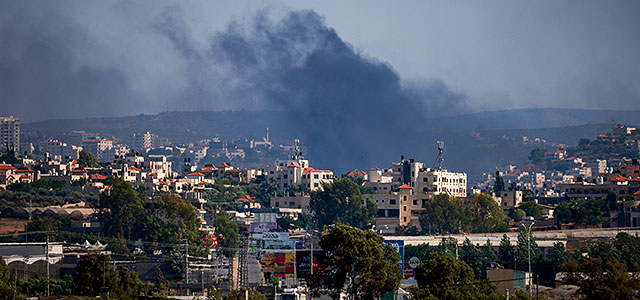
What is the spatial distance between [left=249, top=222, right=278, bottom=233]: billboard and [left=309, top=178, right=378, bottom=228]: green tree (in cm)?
537

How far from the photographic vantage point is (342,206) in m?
122

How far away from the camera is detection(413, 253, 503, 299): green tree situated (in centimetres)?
5641

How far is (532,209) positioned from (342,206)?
18.5m

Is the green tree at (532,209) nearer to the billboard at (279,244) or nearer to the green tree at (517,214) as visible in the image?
the green tree at (517,214)

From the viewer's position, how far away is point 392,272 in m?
59.7

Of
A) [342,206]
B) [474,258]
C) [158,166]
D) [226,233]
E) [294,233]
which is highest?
[158,166]

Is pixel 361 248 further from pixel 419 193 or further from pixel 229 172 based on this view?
pixel 229 172

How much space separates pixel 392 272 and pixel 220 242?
4800cm

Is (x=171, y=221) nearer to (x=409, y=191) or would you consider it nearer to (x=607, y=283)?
(x=409, y=191)

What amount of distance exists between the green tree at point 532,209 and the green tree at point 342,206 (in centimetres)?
1467

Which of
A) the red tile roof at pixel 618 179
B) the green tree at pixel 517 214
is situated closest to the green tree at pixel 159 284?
the green tree at pixel 517 214

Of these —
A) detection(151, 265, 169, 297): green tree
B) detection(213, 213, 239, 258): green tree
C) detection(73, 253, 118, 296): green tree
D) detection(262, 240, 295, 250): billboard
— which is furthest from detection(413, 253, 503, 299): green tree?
detection(213, 213, 239, 258): green tree

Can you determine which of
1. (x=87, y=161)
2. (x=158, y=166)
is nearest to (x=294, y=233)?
(x=87, y=161)

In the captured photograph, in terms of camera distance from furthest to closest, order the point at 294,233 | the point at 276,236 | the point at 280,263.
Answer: the point at 294,233
the point at 276,236
the point at 280,263
